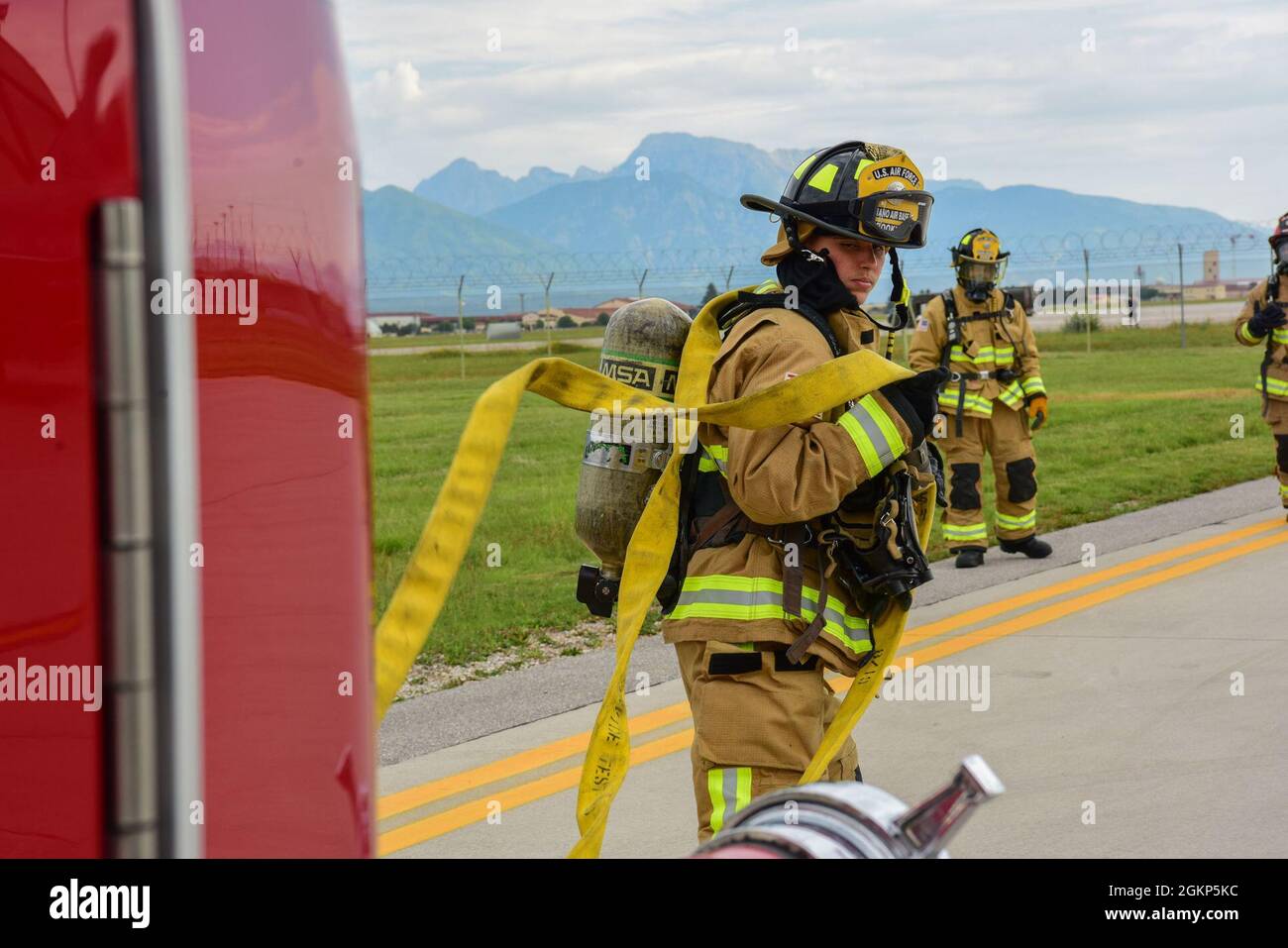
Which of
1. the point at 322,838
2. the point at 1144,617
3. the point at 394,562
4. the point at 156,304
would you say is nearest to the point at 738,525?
the point at 322,838

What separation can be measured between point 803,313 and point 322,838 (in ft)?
6.97

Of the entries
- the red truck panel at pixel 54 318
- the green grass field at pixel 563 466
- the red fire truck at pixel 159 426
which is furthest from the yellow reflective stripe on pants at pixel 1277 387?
the red truck panel at pixel 54 318

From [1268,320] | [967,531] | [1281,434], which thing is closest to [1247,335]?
[1268,320]

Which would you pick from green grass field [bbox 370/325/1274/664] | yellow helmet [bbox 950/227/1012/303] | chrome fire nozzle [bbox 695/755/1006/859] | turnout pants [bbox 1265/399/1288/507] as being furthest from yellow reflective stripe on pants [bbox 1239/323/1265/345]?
chrome fire nozzle [bbox 695/755/1006/859]

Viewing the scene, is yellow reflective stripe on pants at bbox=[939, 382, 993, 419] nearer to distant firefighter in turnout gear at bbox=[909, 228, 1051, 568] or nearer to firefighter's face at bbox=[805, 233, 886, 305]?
Answer: distant firefighter in turnout gear at bbox=[909, 228, 1051, 568]

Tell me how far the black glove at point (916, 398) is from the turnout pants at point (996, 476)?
6.30m

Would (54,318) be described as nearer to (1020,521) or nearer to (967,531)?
(967,531)

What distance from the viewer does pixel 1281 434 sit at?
11.3 metres

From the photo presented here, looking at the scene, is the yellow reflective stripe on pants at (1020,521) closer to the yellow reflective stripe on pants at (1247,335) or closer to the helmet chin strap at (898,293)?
the yellow reflective stripe on pants at (1247,335)

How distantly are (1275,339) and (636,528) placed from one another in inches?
349

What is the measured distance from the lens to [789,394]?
3.31 m

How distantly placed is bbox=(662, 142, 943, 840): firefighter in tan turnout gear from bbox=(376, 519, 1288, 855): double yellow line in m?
0.89

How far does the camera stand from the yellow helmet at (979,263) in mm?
10281
